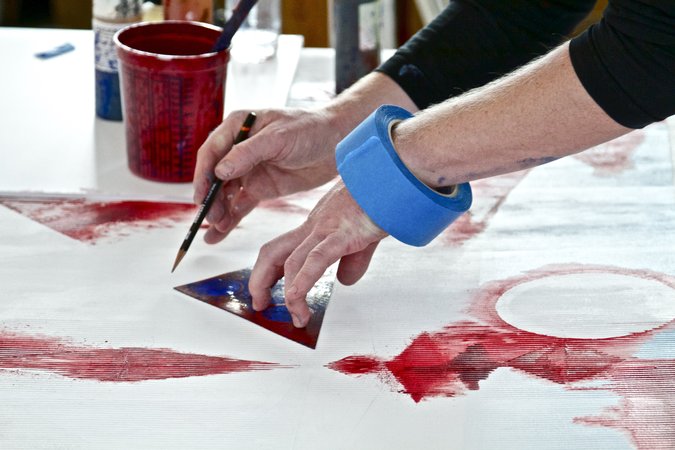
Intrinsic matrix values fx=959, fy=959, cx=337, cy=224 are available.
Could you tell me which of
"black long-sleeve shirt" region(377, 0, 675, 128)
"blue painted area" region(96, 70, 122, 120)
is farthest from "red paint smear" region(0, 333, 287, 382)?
"blue painted area" region(96, 70, 122, 120)

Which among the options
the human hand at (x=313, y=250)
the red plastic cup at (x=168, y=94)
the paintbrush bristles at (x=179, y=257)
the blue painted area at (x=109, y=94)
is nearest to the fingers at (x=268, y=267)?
the human hand at (x=313, y=250)

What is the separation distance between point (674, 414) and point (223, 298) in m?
0.51

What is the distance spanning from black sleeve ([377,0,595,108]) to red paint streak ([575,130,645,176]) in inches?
9.1

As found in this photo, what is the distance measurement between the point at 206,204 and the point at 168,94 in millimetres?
222

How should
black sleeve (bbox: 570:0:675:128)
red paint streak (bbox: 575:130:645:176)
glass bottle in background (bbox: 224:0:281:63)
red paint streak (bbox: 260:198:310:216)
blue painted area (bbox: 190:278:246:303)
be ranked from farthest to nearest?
glass bottle in background (bbox: 224:0:281:63) < red paint streak (bbox: 575:130:645:176) < red paint streak (bbox: 260:198:310:216) < blue painted area (bbox: 190:278:246:303) < black sleeve (bbox: 570:0:675:128)

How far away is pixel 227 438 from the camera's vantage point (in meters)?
0.88

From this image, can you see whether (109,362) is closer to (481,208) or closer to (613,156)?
(481,208)

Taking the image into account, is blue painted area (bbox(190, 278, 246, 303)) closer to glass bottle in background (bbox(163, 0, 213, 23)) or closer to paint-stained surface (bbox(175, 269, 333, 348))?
paint-stained surface (bbox(175, 269, 333, 348))

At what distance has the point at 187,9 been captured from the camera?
5.32ft

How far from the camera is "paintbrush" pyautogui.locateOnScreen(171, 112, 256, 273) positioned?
1177 mm

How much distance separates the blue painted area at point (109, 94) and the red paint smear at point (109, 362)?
623 mm

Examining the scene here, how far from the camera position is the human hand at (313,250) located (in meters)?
1.06

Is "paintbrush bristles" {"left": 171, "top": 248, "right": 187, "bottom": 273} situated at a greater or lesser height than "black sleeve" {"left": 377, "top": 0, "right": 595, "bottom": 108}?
lesser

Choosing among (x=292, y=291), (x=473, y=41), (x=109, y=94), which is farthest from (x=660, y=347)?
(x=109, y=94)
